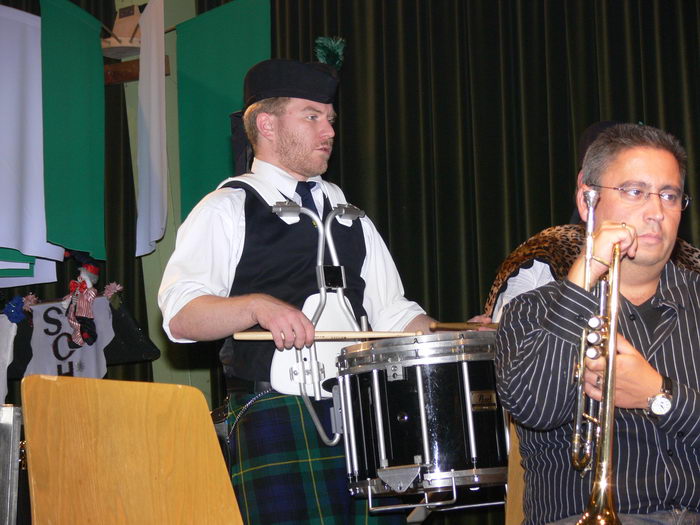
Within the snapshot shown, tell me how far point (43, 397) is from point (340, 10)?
3270 mm

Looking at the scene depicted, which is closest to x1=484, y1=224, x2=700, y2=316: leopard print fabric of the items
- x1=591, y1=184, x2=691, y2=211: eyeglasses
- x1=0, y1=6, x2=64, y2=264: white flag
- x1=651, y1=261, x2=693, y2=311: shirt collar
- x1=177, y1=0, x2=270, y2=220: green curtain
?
x1=651, y1=261, x2=693, y2=311: shirt collar

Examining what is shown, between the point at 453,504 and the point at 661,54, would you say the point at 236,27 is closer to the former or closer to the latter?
the point at 661,54

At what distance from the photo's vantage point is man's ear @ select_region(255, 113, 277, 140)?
9.37 ft

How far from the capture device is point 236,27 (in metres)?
4.63

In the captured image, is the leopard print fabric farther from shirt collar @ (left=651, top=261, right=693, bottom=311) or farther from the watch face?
the watch face

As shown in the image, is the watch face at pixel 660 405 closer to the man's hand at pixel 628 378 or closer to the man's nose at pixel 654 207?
the man's hand at pixel 628 378

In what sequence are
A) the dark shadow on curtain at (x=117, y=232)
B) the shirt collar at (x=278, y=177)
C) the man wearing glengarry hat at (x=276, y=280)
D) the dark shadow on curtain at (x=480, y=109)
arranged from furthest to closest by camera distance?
the dark shadow on curtain at (x=117, y=232)
the dark shadow on curtain at (x=480, y=109)
the shirt collar at (x=278, y=177)
the man wearing glengarry hat at (x=276, y=280)

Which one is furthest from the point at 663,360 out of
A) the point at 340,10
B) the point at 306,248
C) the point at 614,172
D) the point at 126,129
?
the point at 126,129

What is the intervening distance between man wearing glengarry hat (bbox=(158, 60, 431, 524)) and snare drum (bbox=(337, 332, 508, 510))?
0.23 metres

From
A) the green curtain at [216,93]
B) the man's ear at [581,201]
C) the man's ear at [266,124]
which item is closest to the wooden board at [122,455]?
the man's ear at [581,201]

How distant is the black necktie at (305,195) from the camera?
2791 millimetres

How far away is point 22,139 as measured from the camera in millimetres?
4633

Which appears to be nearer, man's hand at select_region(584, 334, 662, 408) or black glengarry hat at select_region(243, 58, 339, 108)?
man's hand at select_region(584, 334, 662, 408)

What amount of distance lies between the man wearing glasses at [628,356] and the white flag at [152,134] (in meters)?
2.91
